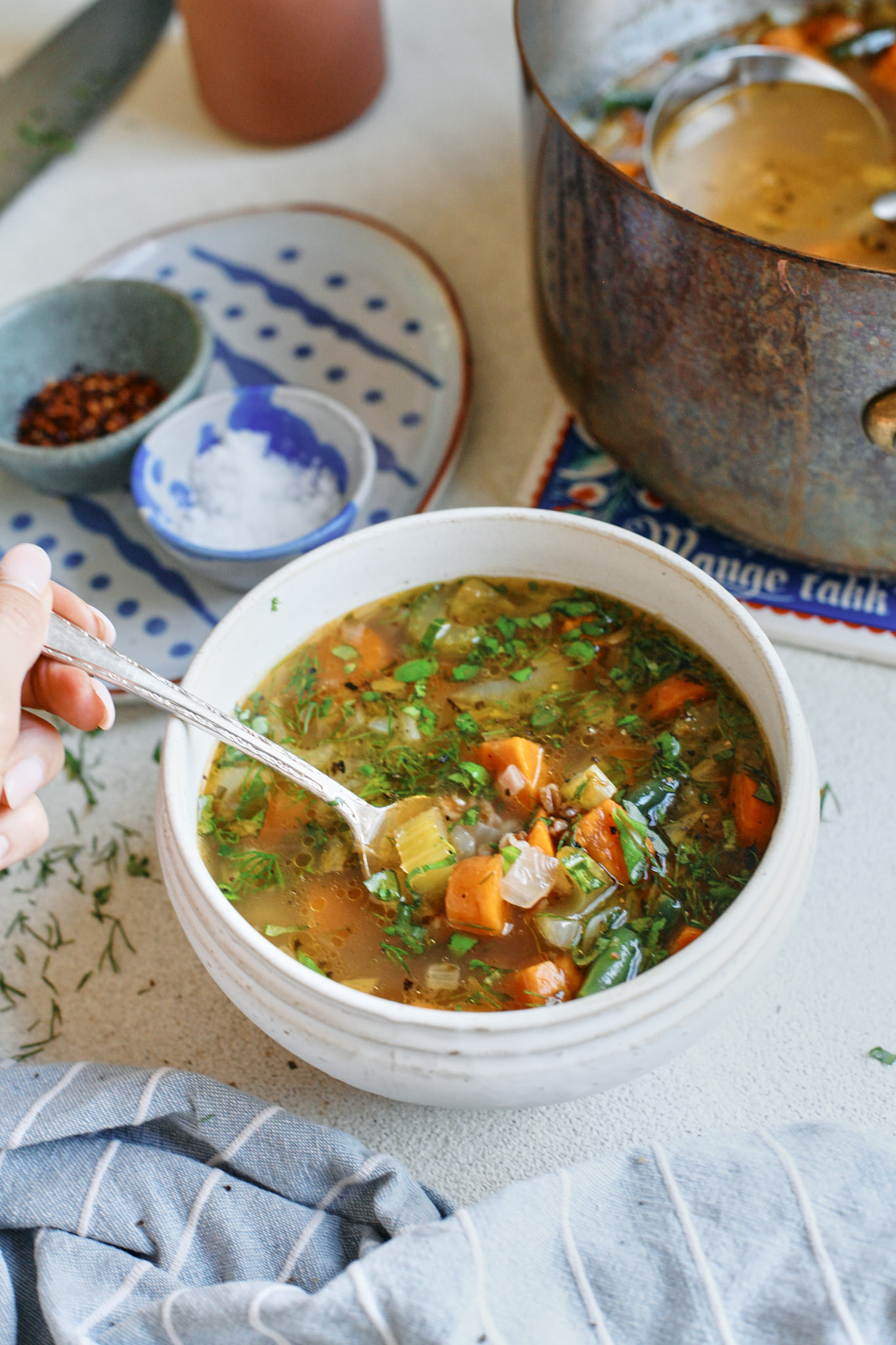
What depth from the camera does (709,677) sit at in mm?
1029

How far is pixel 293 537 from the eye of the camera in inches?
55.1

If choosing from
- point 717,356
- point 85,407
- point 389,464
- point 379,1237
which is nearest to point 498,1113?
point 379,1237

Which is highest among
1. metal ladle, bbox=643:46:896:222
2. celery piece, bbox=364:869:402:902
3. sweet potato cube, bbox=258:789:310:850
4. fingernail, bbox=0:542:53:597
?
fingernail, bbox=0:542:53:597

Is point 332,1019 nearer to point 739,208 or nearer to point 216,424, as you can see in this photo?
point 216,424

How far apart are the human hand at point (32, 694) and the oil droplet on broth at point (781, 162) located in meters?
0.96

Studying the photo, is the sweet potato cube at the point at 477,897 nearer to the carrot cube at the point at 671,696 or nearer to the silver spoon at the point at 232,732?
the silver spoon at the point at 232,732

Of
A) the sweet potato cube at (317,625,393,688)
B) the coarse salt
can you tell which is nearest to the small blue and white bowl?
the coarse salt

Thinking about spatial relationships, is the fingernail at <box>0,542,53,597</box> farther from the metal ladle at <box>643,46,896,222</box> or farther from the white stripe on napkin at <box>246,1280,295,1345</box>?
the metal ladle at <box>643,46,896,222</box>

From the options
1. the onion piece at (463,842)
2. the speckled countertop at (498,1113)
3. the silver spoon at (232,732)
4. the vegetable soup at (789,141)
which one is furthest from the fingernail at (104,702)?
the vegetable soup at (789,141)

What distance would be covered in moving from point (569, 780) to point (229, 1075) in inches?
16.2

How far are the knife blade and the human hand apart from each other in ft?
4.07

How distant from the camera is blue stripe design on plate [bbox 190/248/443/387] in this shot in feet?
5.38

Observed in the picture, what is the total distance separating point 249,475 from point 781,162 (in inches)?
32.2

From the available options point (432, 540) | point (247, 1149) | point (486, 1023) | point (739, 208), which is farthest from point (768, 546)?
point (247, 1149)
